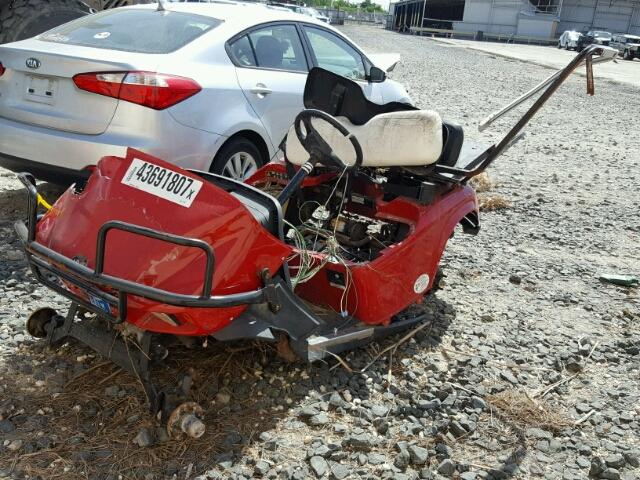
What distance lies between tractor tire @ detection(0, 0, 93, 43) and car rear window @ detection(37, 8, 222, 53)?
6.96 feet

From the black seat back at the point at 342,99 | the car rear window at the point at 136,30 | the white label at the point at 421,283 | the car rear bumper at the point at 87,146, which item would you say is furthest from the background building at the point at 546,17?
the white label at the point at 421,283

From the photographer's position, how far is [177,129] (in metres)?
4.57

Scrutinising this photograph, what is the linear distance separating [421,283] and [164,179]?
166 centimetres

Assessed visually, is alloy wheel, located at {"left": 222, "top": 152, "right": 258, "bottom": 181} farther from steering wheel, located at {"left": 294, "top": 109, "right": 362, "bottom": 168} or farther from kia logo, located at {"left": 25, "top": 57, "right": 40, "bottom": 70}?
steering wheel, located at {"left": 294, "top": 109, "right": 362, "bottom": 168}

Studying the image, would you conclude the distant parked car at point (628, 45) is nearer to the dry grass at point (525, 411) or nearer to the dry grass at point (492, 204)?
the dry grass at point (492, 204)

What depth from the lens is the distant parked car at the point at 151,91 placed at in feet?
14.7

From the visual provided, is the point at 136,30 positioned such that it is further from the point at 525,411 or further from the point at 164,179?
the point at 525,411

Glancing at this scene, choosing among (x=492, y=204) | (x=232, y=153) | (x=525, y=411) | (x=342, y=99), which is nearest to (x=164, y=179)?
(x=342, y=99)

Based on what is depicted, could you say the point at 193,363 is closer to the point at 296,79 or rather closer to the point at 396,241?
the point at 396,241

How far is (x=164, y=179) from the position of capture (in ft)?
9.16

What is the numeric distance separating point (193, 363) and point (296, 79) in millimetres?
3201

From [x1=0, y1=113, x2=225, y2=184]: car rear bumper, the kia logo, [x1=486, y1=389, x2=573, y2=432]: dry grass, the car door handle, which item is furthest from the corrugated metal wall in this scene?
[x1=486, y1=389, x2=573, y2=432]: dry grass

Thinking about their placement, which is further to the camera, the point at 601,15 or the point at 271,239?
the point at 601,15

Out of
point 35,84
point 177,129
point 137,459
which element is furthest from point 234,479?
point 35,84
